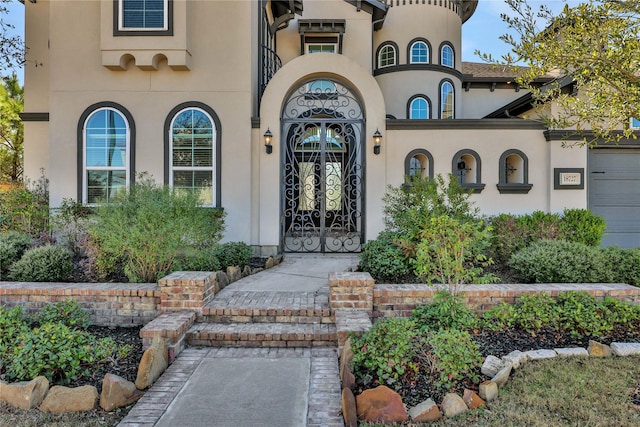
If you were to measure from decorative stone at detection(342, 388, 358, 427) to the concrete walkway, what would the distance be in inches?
2.9

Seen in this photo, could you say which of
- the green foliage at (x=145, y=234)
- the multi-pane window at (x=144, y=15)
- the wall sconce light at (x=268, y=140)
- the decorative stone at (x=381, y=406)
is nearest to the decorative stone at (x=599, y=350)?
the decorative stone at (x=381, y=406)

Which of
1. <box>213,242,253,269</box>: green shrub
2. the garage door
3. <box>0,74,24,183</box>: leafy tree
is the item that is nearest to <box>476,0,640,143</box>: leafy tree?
the garage door

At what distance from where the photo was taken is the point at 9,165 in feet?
51.5

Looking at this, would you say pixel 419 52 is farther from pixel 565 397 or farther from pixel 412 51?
pixel 565 397

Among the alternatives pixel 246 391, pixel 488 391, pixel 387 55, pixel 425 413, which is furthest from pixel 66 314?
pixel 387 55

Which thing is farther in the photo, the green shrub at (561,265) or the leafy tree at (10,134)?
the leafy tree at (10,134)

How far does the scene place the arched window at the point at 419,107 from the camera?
1454cm

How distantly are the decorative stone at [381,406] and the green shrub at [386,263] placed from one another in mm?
2941

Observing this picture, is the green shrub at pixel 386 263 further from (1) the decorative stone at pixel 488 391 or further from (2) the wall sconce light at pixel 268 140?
(2) the wall sconce light at pixel 268 140

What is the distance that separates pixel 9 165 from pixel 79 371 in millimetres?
16397

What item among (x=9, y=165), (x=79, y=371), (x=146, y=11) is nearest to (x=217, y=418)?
(x=79, y=371)

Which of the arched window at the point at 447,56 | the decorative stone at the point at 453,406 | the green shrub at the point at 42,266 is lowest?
the decorative stone at the point at 453,406

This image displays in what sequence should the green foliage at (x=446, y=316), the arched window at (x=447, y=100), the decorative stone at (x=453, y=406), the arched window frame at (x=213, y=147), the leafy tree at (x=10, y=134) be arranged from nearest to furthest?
1. the decorative stone at (x=453, y=406)
2. the green foliage at (x=446, y=316)
3. the arched window frame at (x=213, y=147)
4. the arched window at (x=447, y=100)
5. the leafy tree at (x=10, y=134)

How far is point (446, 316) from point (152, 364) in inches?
124
